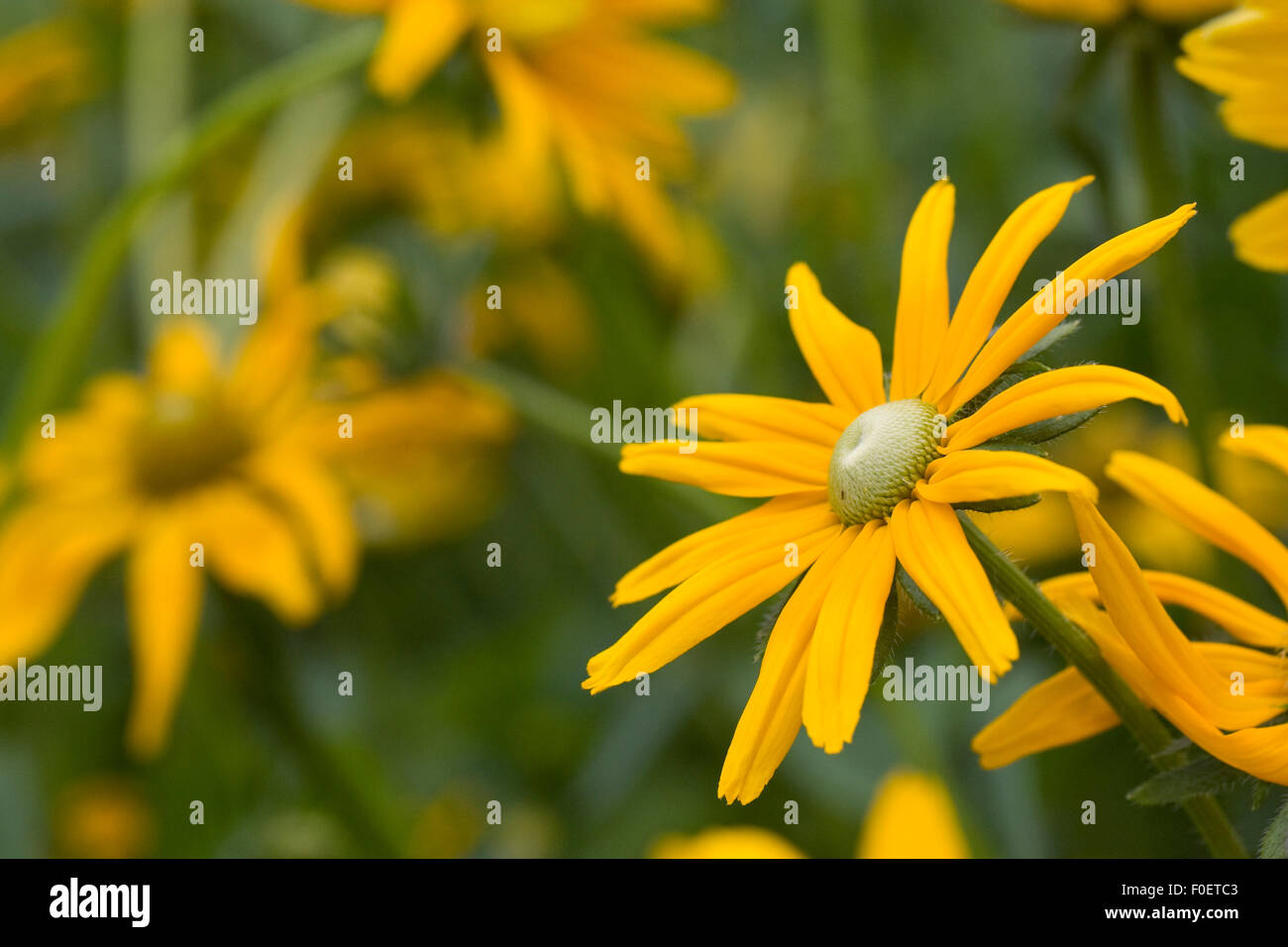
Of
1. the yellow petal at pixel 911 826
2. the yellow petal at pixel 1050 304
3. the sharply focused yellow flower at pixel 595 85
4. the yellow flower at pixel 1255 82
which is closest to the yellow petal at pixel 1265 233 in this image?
the yellow flower at pixel 1255 82

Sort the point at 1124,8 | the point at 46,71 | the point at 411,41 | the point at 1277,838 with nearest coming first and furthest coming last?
the point at 1277,838 < the point at 1124,8 < the point at 411,41 < the point at 46,71

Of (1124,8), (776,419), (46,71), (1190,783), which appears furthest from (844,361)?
(46,71)

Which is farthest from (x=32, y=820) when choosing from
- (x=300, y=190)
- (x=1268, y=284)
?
(x=1268, y=284)

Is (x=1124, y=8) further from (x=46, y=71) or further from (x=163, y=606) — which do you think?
(x=46, y=71)

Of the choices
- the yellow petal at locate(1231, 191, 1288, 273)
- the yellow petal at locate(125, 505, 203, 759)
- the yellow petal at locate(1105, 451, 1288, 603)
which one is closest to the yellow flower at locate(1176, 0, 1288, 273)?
the yellow petal at locate(1231, 191, 1288, 273)

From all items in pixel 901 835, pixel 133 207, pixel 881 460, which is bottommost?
pixel 901 835

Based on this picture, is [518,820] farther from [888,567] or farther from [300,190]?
[888,567]
